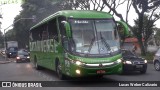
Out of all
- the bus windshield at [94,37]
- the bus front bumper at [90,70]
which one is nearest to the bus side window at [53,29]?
the bus windshield at [94,37]

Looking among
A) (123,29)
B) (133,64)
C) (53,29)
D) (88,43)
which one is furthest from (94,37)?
(133,64)

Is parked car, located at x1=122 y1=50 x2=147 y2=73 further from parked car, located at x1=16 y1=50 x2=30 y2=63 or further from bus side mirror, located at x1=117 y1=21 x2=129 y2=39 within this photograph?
parked car, located at x1=16 y1=50 x2=30 y2=63

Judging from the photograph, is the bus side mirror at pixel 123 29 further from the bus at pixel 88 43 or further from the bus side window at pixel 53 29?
the bus side window at pixel 53 29

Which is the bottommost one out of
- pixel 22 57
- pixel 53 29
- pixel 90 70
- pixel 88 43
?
pixel 22 57

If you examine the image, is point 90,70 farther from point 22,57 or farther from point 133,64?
point 22,57

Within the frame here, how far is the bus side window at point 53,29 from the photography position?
16.3 m

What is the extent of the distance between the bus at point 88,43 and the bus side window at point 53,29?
0.25 metres

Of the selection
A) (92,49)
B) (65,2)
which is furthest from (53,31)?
(65,2)

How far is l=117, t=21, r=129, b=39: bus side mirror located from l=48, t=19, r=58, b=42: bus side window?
3063 millimetres

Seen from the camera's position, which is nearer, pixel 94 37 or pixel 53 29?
pixel 94 37

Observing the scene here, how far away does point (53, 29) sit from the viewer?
55.2 ft

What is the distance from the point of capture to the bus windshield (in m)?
13.8

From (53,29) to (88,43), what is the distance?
345cm

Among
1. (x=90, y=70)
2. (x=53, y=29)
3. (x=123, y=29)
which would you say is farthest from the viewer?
(x=53, y=29)
